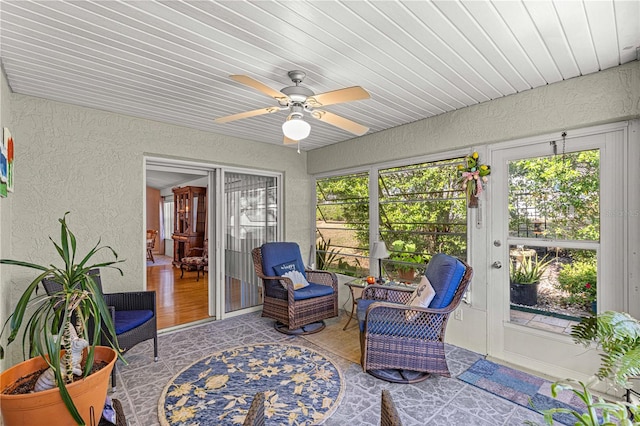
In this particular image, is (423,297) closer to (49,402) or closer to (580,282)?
(580,282)

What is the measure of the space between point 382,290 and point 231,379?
165 centimetres

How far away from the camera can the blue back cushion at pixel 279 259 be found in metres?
3.86

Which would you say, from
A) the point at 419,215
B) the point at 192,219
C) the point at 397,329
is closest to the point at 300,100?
the point at 397,329

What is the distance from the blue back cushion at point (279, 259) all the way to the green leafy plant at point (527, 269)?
237 cm

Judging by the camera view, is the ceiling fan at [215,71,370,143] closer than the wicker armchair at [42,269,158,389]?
Yes

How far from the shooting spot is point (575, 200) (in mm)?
2650

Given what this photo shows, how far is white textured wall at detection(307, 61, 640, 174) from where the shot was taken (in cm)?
234

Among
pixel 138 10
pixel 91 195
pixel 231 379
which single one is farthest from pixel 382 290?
pixel 91 195

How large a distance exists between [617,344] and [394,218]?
2.86m

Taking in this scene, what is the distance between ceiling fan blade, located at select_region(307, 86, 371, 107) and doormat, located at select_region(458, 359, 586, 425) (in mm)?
2375

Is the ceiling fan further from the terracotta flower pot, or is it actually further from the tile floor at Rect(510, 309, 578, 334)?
the tile floor at Rect(510, 309, 578, 334)

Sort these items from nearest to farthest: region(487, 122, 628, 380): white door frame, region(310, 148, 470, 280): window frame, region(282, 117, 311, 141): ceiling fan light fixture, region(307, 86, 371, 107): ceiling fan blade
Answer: region(307, 86, 371, 107): ceiling fan blade
region(282, 117, 311, 141): ceiling fan light fixture
region(487, 122, 628, 380): white door frame
region(310, 148, 470, 280): window frame

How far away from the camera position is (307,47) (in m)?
2.05

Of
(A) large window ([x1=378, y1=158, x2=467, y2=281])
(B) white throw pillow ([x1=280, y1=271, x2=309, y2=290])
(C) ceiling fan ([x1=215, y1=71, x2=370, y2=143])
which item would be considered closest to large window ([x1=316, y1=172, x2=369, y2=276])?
(A) large window ([x1=378, y1=158, x2=467, y2=281])
